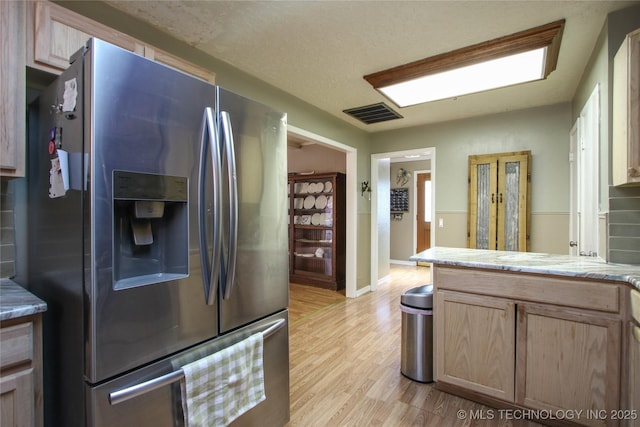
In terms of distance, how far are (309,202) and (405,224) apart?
2.70 meters

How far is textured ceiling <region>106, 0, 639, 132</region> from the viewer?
1.76 m

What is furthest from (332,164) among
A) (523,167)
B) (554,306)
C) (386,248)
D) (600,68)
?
(554,306)

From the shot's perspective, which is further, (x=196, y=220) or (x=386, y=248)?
(x=386, y=248)

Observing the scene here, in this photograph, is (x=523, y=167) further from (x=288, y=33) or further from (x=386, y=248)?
(x=288, y=33)

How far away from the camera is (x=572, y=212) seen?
325cm

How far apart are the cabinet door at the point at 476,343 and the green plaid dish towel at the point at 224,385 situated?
1240 millimetres

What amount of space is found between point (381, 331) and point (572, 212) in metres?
2.40

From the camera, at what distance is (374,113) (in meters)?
3.65

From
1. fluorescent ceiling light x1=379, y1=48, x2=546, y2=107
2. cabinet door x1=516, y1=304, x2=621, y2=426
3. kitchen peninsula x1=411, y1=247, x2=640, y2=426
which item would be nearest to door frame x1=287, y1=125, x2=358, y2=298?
fluorescent ceiling light x1=379, y1=48, x2=546, y2=107

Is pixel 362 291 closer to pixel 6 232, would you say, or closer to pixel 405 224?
pixel 405 224

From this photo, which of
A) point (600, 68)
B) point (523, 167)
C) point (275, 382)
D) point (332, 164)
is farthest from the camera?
point (332, 164)

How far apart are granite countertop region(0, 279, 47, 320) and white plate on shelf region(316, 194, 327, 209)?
3891mm

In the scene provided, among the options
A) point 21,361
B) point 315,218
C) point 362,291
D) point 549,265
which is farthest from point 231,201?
point 315,218

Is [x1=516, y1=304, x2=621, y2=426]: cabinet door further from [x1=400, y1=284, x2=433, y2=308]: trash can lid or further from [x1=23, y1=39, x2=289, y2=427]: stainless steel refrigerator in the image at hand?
[x1=23, y1=39, x2=289, y2=427]: stainless steel refrigerator
